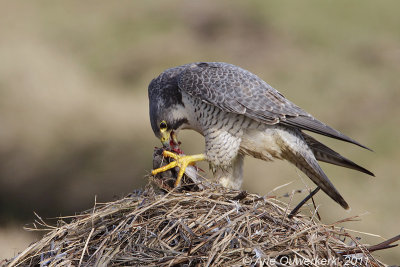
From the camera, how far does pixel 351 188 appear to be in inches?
276

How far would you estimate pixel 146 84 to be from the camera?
854 centimetres

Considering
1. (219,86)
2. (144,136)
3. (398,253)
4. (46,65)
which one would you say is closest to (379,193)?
(398,253)

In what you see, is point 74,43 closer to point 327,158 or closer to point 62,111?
point 62,111

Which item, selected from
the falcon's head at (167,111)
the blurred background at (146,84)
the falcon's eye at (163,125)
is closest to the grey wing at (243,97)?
the falcon's head at (167,111)

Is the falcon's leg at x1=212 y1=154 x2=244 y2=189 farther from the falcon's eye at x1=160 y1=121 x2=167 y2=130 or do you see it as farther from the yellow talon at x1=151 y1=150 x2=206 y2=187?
the yellow talon at x1=151 y1=150 x2=206 y2=187

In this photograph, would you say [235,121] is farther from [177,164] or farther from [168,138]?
[177,164]

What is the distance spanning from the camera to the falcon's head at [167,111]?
171 inches

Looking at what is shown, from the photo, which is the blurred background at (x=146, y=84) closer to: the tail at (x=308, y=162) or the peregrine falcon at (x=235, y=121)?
the peregrine falcon at (x=235, y=121)

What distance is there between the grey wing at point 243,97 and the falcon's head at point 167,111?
135 mm

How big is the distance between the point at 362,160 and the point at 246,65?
8.81 feet

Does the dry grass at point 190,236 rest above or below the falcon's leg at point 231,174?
above

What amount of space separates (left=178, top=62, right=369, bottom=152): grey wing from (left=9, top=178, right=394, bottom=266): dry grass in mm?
1036

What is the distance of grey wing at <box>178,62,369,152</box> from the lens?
13.6 feet

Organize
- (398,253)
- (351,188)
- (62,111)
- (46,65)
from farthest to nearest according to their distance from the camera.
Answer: (46,65) < (62,111) < (351,188) < (398,253)
